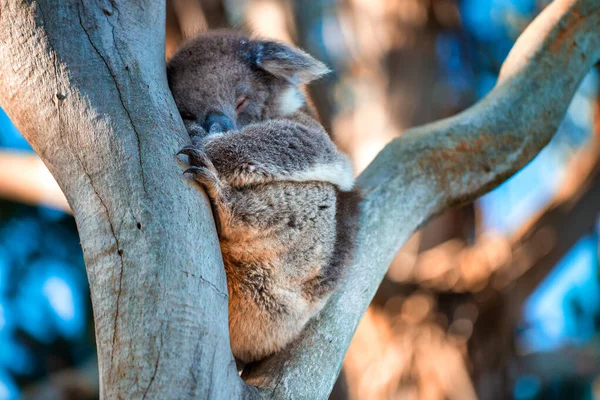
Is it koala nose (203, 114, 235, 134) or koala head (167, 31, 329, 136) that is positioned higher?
koala head (167, 31, 329, 136)

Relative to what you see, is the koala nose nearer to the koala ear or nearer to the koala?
the koala

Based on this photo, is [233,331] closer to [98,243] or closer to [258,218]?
[258,218]

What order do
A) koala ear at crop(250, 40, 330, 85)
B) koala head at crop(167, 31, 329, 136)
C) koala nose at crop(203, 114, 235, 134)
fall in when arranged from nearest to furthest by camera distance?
koala nose at crop(203, 114, 235, 134) → koala head at crop(167, 31, 329, 136) → koala ear at crop(250, 40, 330, 85)

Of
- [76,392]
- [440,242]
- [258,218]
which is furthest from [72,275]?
[258,218]

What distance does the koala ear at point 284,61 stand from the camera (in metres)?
2.86

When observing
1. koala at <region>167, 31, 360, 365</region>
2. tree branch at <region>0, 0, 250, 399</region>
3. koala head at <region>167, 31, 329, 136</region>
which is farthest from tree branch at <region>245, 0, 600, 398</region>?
koala head at <region>167, 31, 329, 136</region>

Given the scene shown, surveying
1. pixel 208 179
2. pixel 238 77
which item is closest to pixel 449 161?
pixel 238 77

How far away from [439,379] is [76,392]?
315 cm

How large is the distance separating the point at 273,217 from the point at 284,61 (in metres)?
1.08

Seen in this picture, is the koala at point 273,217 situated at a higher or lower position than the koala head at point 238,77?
lower

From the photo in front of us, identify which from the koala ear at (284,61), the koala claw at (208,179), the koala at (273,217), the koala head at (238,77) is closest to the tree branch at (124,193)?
the koala claw at (208,179)

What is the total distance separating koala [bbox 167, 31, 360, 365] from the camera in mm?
1956

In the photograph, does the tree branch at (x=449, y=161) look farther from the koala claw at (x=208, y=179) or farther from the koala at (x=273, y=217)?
the koala claw at (x=208, y=179)

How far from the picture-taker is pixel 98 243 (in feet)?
5.47
